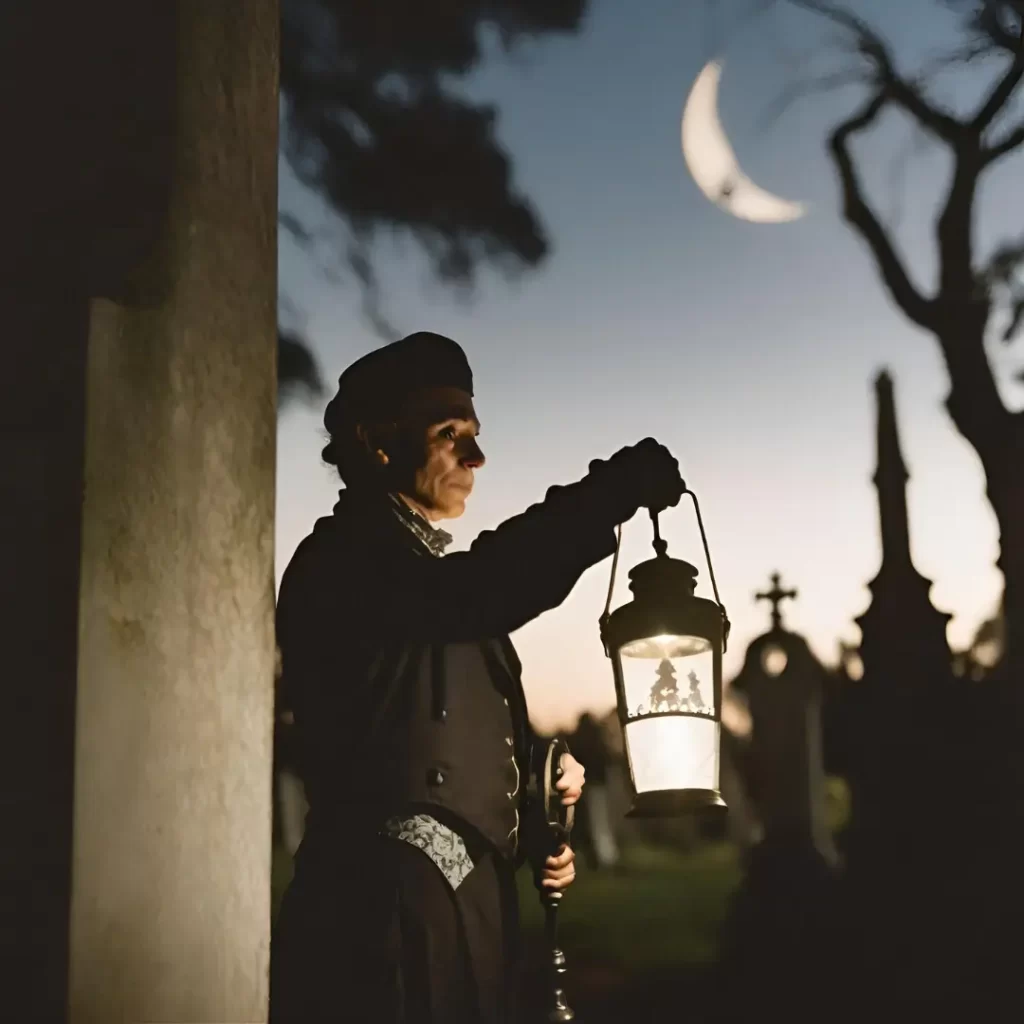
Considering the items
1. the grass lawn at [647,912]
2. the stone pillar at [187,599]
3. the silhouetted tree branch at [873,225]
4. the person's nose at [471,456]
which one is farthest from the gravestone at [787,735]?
the stone pillar at [187,599]

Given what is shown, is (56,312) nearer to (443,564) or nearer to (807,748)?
(443,564)

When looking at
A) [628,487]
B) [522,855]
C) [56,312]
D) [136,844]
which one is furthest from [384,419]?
[136,844]

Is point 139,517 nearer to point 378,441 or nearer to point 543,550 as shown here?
point 543,550

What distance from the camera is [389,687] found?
3.22m

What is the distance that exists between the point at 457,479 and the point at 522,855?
990mm

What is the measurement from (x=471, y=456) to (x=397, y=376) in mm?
295

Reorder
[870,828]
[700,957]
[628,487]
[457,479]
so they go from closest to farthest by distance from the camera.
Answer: [628,487]
[457,479]
[700,957]
[870,828]

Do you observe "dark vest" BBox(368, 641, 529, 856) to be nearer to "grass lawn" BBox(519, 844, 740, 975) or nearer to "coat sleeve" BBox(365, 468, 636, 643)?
"coat sleeve" BBox(365, 468, 636, 643)

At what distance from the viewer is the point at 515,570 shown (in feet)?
10.2

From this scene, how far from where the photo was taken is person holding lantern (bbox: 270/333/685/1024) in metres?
3.10

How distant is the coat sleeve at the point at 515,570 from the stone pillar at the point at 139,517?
0.87 meters

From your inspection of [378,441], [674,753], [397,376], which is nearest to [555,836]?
[674,753]

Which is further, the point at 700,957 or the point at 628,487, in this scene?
the point at 700,957

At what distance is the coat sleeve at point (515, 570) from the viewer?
310 centimetres
